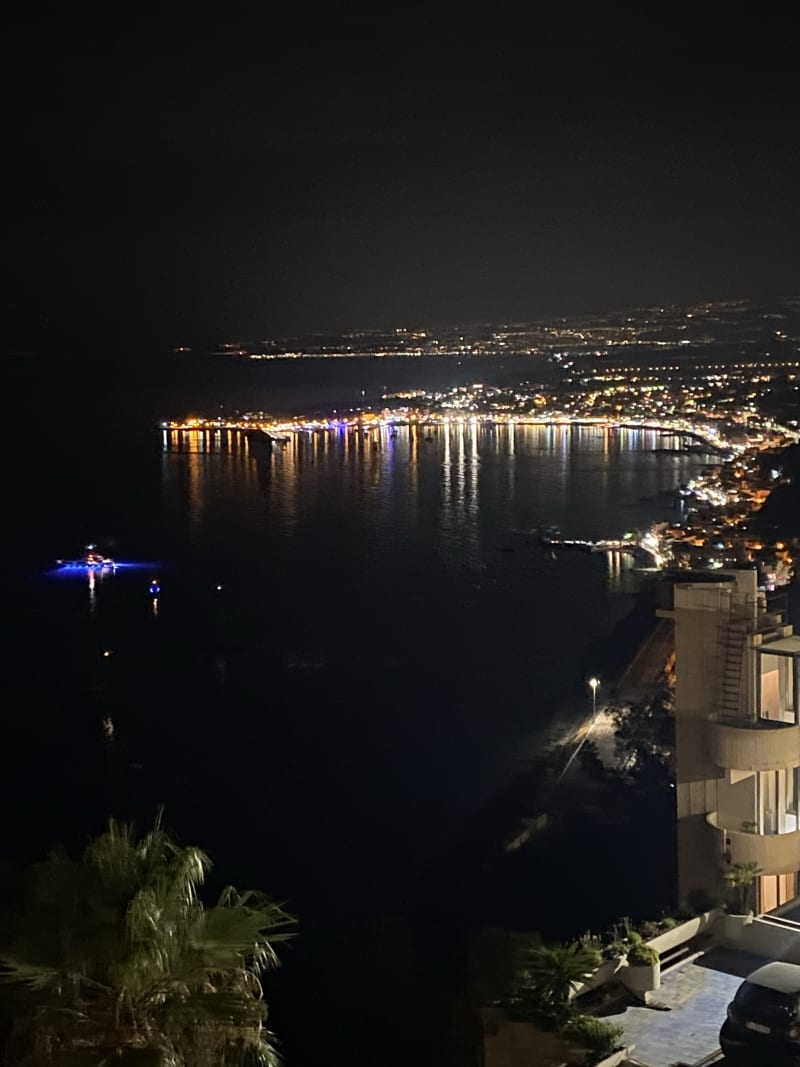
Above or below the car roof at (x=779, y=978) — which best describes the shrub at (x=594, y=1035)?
below

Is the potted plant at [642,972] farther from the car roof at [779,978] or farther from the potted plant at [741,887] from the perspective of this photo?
the potted plant at [741,887]

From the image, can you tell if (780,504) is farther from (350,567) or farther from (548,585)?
(350,567)

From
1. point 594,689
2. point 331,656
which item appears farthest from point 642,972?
point 331,656

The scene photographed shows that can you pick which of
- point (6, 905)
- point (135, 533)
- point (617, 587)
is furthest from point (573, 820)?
point (135, 533)

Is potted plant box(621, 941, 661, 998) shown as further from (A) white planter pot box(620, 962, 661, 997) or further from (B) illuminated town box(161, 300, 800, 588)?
(B) illuminated town box(161, 300, 800, 588)

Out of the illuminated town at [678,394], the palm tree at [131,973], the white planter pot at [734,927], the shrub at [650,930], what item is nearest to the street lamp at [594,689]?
the illuminated town at [678,394]

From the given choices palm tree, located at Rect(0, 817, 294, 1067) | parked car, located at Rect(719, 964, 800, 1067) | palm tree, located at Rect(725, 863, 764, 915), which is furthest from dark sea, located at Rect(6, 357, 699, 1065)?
palm tree, located at Rect(0, 817, 294, 1067)

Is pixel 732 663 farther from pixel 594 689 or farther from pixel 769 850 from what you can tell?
pixel 594 689
